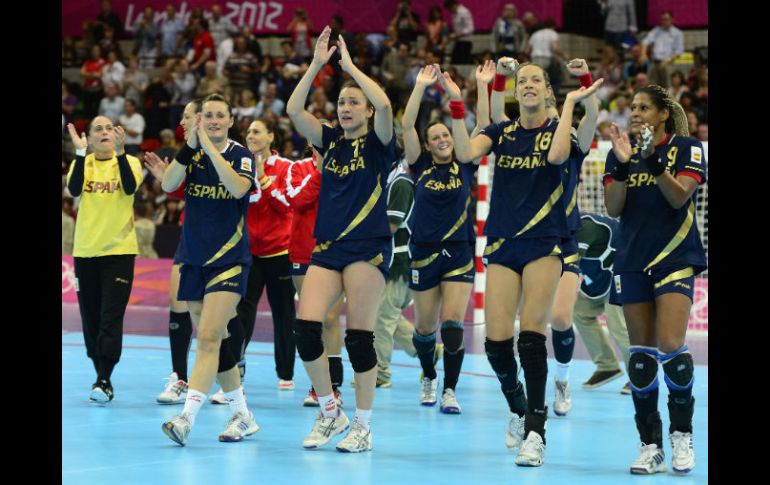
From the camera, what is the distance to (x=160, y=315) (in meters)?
17.0

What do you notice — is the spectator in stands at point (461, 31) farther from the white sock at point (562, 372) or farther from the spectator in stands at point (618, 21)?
the white sock at point (562, 372)

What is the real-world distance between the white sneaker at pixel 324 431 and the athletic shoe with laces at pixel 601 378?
3533mm

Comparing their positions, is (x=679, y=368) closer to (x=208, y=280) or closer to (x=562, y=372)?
(x=562, y=372)

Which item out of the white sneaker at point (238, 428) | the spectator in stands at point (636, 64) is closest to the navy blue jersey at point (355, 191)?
the white sneaker at point (238, 428)

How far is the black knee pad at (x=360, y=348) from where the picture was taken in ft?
24.8

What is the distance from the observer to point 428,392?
32.2 feet

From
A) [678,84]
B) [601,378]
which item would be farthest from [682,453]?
[678,84]

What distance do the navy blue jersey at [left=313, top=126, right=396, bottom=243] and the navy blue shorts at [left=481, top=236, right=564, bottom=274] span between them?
0.78 meters

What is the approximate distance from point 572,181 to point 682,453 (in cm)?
214

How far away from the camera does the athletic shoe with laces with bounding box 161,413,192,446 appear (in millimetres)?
7496

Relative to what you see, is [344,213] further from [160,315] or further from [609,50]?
[609,50]

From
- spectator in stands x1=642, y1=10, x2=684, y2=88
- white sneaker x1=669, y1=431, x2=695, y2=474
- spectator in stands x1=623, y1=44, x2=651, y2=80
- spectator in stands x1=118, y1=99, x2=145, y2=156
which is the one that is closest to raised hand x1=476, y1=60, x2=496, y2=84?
white sneaker x1=669, y1=431, x2=695, y2=474

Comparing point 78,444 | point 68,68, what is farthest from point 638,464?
point 68,68
